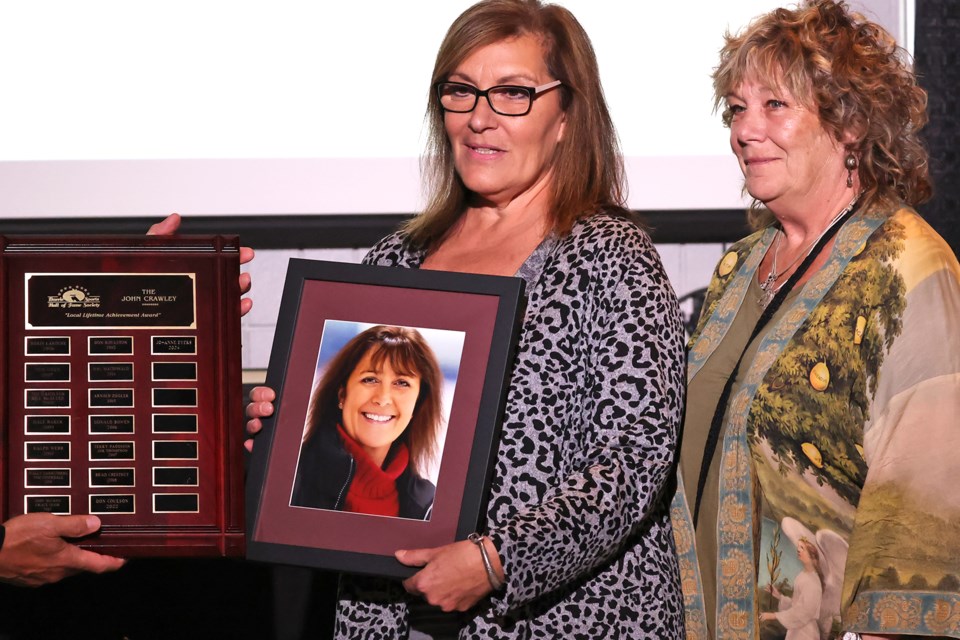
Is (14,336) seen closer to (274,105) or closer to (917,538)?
(917,538)

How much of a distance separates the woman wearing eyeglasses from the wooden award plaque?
0.10 metres

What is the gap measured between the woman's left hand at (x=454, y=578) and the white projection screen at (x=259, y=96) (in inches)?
73.5

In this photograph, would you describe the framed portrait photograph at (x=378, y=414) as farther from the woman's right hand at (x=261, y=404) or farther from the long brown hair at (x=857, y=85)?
the long brown hair at (x=857, y=85)

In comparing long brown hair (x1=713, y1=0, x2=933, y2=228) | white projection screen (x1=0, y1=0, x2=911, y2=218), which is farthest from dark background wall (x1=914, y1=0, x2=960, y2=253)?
long brown hair (x1=713, y1=0, x2=933, y2=228)


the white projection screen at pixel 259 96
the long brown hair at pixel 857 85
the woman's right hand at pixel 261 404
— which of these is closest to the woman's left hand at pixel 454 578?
the woman's right hand at pixel 261 404

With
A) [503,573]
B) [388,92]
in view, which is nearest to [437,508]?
[503,573]

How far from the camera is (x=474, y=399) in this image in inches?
54.4

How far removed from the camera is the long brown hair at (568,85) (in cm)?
154

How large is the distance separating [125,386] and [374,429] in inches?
15.2

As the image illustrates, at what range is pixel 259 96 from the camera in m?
2.92

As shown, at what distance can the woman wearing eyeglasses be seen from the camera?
1.32m

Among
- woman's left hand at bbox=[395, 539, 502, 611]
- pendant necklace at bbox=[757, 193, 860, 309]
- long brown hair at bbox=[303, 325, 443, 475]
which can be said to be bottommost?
woman's left hand at bbox=[395, 539, 502, 611]

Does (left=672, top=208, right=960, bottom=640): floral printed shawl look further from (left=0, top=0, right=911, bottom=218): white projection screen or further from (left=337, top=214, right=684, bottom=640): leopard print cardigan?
(left=0, top=0, right=911, bottom=218): white projection screen

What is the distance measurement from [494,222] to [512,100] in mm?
211
